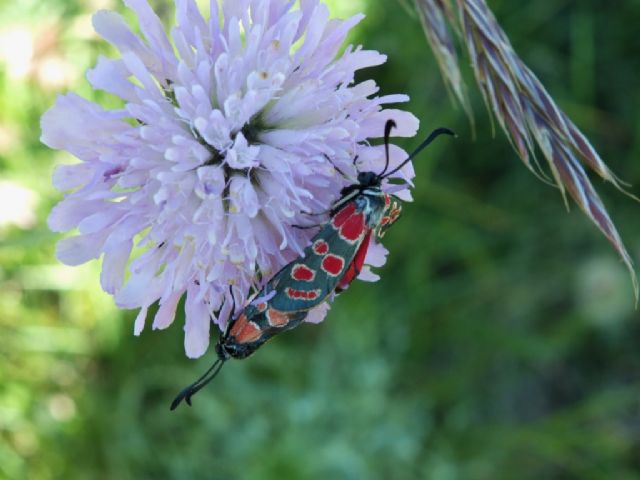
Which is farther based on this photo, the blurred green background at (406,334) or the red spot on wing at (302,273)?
the blurred green background at (406,334)

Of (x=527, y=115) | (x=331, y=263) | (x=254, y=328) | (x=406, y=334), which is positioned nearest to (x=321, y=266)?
(x=331, y=263)

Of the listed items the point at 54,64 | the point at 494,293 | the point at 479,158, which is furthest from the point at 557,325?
the point at 54,64

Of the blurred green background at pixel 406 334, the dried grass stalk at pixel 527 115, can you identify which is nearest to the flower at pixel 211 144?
the dried grass stalk at pixel 527 115

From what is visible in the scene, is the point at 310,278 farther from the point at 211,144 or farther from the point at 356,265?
the point at 211,144

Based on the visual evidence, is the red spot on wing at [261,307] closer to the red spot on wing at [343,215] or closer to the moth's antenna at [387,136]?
the red spot on wing at [343,215]

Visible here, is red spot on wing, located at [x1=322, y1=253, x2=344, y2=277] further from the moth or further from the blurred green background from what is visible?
the blurred green background

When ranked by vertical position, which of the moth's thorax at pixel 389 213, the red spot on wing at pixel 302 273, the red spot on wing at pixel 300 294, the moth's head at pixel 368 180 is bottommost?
the moth's thorax at pixel 389 213

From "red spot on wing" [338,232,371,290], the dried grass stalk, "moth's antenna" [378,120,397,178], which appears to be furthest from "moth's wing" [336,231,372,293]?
the dried grass stalk
